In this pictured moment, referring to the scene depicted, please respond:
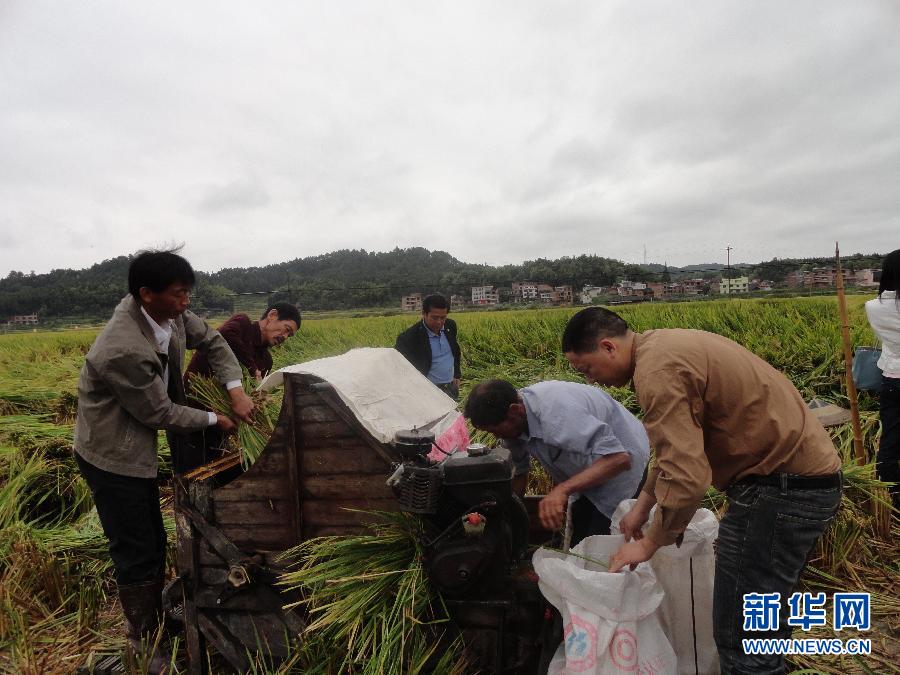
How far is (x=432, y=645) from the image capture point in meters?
2.07

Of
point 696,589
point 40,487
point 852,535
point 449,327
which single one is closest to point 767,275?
point 449,327

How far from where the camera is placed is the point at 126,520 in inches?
103

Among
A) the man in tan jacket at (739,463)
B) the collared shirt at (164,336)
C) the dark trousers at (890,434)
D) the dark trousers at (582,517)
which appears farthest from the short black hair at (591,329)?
the dark trousers at (890,434)

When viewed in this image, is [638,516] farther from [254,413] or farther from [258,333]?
[258,333]

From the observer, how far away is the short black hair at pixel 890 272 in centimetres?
317

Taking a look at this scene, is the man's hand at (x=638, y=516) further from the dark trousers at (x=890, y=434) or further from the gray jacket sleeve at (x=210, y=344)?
the dark trousers at (x=890, y=434)

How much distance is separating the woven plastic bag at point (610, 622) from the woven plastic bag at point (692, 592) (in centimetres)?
20


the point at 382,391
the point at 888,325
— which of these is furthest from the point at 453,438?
the point at 888,325

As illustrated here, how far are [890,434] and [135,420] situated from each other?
14.3ft

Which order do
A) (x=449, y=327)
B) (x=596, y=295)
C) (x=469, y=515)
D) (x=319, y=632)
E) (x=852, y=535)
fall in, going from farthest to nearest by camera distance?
(x=596, y=295) → (x=449, y=327) → (x=852, y=535) → (x=319, y=632) → (x=469, y=515)

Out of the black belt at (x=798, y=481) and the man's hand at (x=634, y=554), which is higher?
the black belt at (x=798, y=481)

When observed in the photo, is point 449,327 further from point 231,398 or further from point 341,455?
point 341,455

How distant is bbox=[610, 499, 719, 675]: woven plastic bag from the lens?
2059mm

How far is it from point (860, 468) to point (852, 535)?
0.49 meters
